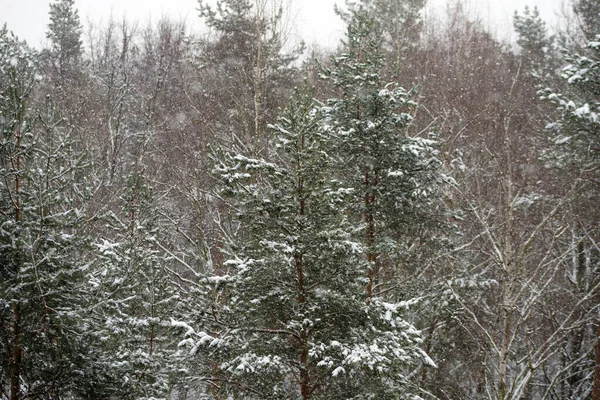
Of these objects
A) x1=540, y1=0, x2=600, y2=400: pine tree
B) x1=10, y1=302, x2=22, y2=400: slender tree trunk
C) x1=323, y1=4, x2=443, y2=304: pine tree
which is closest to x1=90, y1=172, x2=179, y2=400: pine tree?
x1=10, y1=302, x2=22, y2=400: slender tree trunk

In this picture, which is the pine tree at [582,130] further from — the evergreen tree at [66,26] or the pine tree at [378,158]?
the evergreen tree at [66,26]

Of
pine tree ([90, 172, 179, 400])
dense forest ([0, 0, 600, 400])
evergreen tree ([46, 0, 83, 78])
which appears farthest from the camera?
evergreen tree ([46, 0, 83, 78])

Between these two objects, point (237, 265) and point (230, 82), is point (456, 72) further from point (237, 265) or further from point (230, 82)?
point (237, 265)

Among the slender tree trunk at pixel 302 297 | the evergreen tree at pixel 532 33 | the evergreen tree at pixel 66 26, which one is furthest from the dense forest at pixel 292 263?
the evergreen tree at pixel 66 26

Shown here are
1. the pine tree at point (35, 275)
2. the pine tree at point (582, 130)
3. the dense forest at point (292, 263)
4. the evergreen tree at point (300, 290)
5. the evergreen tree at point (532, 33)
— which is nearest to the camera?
the evergreen tree at point (300, 290)

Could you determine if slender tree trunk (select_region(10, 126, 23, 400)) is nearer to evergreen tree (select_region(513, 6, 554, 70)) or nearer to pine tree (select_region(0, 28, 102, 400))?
pine tree (select_region(0, 28, 102, 400))

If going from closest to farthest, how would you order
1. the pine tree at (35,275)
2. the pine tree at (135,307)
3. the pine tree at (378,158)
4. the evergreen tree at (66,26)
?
the pine tree at (35,275) < the pine tree at (135,307) < the pine tree at (378,158) < the evergreen tree at (66,26)

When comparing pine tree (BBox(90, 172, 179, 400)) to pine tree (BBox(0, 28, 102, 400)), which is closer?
pine tree (BBox(0, 28, 102, 400))

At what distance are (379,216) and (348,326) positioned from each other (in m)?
3.40

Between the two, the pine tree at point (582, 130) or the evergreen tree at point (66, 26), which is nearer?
the pine tree at point (582, 130)

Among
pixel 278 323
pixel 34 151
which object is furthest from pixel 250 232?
pixel 34 151

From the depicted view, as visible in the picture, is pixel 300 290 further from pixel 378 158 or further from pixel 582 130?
pixel 582 130

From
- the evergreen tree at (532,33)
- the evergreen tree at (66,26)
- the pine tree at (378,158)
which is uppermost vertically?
the evergreen tree at (66,26)

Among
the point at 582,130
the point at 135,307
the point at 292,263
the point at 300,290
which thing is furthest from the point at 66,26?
the point at 582,130
